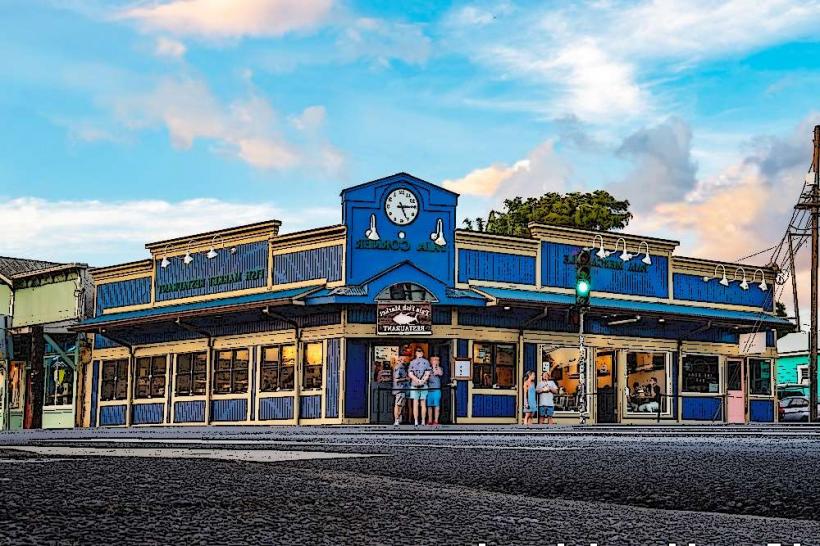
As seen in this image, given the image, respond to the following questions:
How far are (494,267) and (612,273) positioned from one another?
4524 millimetres

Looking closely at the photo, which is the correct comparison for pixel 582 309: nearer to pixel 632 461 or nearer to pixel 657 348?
pixel 657 348

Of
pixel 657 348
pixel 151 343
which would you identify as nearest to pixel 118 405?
pixel 151 343

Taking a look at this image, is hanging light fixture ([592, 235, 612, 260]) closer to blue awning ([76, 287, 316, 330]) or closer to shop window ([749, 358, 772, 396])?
shop window ([749, 358, 772, 396])

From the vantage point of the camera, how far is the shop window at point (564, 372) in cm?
3169

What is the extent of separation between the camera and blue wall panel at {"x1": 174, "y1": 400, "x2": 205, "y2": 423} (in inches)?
1265

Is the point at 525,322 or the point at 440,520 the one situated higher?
the point at 525,322

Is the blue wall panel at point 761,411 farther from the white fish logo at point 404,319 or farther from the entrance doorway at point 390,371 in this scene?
the white fish logo at point 404,319

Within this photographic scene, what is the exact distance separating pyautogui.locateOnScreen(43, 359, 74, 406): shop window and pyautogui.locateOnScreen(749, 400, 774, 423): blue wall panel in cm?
2208

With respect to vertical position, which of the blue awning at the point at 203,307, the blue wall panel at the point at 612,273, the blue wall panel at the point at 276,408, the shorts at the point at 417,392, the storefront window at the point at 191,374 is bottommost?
the blue wall panel at the point at 276,408

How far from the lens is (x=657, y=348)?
3353 cm

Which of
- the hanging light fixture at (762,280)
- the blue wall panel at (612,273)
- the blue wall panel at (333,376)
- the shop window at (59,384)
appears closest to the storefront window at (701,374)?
the blue wall panel at (612,273)

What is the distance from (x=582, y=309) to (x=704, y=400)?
11692 millimetres

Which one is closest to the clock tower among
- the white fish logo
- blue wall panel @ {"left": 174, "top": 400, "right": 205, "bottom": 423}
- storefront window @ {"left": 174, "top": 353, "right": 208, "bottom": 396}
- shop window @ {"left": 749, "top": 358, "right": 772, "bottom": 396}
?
the white fish logo

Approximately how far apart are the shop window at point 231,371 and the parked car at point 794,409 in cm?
2314
